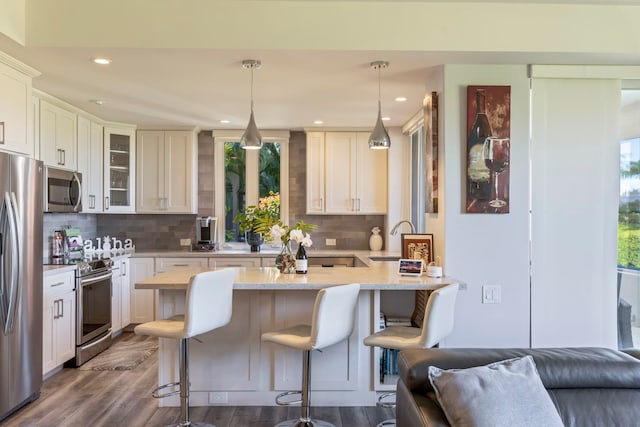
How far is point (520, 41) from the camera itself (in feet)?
10.1

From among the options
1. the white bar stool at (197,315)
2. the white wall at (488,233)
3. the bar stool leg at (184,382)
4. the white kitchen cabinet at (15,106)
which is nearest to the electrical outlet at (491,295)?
the white wall at (488,233)

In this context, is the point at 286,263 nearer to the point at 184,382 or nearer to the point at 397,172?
the point at 184,382

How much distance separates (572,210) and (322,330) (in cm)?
201

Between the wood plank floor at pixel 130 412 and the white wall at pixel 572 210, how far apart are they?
1.44 m

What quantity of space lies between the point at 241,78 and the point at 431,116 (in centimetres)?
151

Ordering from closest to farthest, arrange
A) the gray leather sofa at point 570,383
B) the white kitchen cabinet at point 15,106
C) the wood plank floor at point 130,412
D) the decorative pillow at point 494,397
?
1. the decorative pillow at point 494,397
2. the gray leather sofa at point 570,383
3. the wood plank floor at point 130,412
4. the white kitchen cabinet at point 15,106

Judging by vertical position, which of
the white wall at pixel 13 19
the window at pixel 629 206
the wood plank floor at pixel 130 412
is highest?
the white wall at pixel 13 19

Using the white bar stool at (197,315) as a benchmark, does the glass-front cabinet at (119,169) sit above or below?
above

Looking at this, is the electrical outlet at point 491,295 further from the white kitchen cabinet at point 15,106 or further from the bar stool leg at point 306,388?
the white kitchen cabinet at point 15,106

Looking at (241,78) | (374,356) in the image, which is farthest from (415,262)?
(241,78)

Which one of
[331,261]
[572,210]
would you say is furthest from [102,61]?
[572,210]

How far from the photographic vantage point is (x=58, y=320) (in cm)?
398

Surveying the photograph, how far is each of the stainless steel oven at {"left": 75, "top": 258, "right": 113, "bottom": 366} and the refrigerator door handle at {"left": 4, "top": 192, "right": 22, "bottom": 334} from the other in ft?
3.59

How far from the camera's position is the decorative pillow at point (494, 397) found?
1623 millimetres
